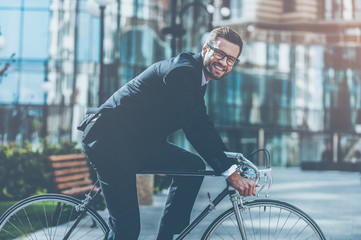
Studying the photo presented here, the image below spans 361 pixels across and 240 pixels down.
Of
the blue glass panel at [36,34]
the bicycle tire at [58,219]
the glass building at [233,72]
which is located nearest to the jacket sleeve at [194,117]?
the bicycle tire at [58,219]

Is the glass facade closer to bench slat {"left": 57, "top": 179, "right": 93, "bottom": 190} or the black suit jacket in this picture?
bench slat {"left": 57, "top": 179, "right": 93, "bottom": 190}

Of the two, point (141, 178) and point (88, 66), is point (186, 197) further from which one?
point (88, 66)

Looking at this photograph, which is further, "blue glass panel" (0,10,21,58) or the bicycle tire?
"blue glass panel" (0,10,21,58)

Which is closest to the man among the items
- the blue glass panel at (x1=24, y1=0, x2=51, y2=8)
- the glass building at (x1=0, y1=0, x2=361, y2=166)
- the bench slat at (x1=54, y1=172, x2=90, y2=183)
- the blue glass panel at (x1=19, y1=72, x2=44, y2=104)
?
the bench slat at (x1=54, y1=172, x2=90, y2=183)

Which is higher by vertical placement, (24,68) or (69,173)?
(24,68)

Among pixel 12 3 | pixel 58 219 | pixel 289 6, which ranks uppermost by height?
pixel 289 6

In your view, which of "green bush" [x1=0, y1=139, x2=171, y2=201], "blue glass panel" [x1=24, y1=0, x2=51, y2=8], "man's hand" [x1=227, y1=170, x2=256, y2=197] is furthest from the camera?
"blue glass panel" [x1=24, y1=0, x2=51, y2=8]

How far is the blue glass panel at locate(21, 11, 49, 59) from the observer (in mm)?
32875

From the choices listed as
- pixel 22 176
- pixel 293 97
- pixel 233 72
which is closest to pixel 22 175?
pixel 22 176

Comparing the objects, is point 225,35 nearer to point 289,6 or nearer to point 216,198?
point 216,198

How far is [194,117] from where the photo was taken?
3256 millimetres

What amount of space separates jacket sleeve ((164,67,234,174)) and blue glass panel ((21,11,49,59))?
102 ft

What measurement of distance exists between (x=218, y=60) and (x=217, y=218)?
3.19 ft

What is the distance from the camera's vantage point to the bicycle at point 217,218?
328 cm
